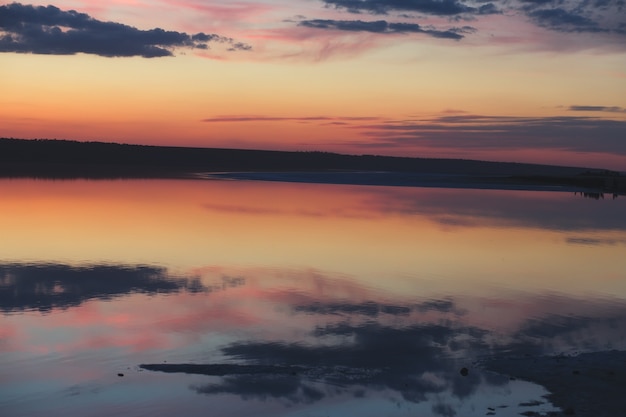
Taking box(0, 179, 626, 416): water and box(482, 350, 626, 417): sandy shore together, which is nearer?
box(482, 350, 626, 417): sandy shore

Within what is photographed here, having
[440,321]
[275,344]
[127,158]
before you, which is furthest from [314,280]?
[127,158]

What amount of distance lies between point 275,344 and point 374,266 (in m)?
8.37

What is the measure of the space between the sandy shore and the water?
275 mm

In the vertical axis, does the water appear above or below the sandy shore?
below

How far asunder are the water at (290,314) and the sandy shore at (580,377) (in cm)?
27

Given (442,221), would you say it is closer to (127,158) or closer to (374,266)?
(374,266)

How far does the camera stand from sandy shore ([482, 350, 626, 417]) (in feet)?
31.4

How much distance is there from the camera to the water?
9.95 m

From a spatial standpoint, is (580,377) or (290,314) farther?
(290,314)

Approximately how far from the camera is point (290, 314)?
14320mm

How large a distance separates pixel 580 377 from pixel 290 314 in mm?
5370

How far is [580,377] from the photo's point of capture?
1066 cm

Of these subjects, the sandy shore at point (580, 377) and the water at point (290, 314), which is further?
the water at point (290, 314)

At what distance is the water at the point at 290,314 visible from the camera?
9.95 m
